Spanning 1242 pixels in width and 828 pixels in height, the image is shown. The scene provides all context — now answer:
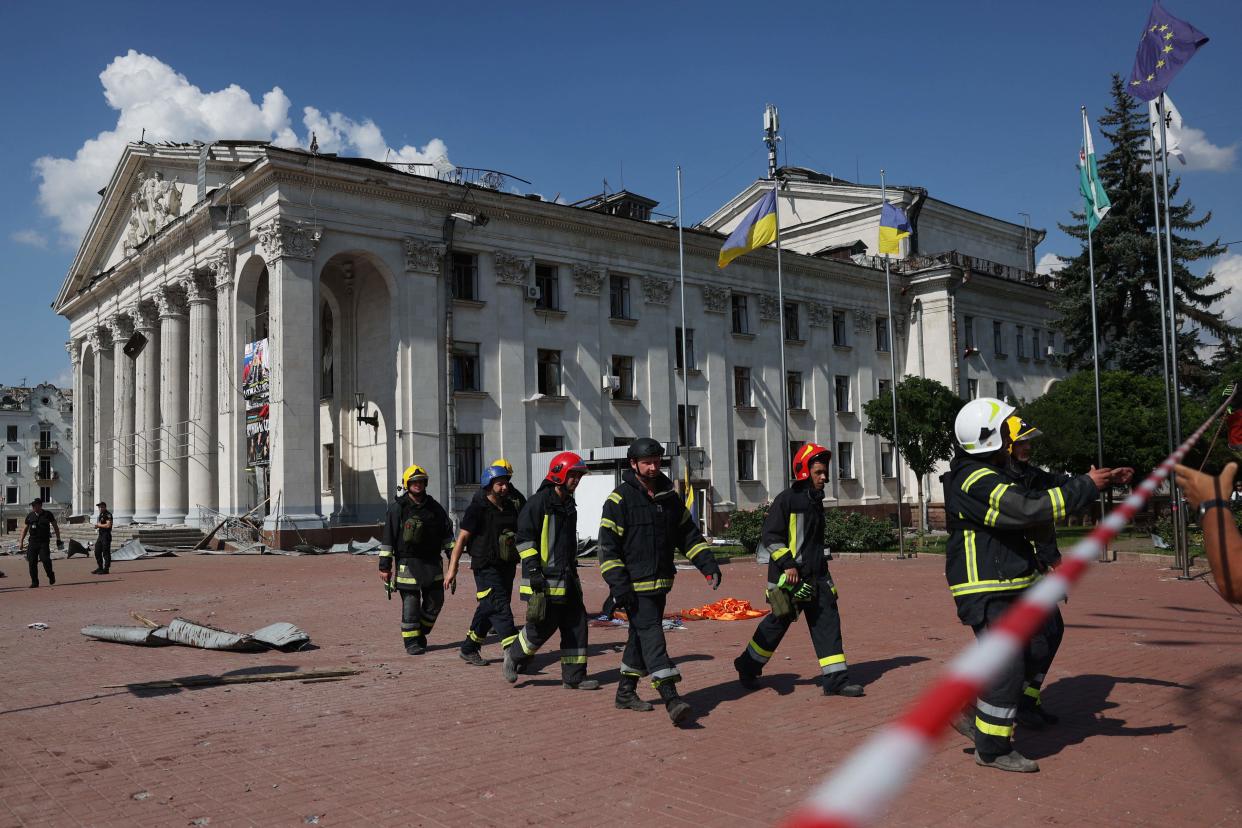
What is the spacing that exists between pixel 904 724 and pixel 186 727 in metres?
6.91

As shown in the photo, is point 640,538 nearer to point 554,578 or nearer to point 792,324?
point 554,578

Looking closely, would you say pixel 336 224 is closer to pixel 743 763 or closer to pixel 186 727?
pixel 186 727

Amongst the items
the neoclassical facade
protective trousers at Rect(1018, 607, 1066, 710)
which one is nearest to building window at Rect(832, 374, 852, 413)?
the neoclassical facade

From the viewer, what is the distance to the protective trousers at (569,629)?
338 inches

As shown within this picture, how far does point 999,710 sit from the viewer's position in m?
5.58

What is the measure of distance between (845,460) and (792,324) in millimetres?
6672

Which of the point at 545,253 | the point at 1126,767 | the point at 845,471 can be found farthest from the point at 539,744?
the point at 845,471

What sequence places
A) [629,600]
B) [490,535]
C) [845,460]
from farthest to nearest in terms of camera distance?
1. [845,460]
2. [490,535]
3. [629,600]

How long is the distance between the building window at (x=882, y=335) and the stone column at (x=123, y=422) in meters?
33.2

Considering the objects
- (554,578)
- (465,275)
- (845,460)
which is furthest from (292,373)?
(845,460)

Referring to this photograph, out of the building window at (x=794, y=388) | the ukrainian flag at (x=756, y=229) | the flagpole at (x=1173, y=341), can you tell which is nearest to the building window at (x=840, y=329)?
the building window at (x=794, y=388)

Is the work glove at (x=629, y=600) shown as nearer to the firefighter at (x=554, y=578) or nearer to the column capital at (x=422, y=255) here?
the firefighter at (x=554, y=578)

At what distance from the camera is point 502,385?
33.5 metres

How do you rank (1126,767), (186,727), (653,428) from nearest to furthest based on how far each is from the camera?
(1126,767), (186,727), (653,428)
